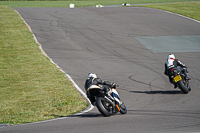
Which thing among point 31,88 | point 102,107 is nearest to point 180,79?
point 102,107

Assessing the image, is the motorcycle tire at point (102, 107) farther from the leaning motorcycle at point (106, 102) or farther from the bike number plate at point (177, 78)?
the bike number plate at point (177, 78)

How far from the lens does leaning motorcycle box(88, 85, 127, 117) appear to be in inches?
361

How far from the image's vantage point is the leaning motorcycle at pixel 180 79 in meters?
12.1

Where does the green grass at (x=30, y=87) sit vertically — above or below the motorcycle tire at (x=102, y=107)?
below

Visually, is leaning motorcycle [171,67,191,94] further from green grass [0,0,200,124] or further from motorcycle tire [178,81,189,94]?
green grass [0,0,200,124]

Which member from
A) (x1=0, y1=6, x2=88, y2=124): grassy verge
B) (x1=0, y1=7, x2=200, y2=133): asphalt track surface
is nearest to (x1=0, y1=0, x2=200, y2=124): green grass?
(x1=0, y1=6, x2=88, y2=124): grassy verge

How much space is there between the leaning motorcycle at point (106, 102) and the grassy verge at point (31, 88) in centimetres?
174

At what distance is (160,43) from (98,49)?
5.05 meters

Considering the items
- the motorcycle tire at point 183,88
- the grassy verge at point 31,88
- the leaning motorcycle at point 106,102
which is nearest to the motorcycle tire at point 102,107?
the leaning motorcycle at point 106,102

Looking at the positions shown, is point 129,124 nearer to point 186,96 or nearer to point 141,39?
point 186,96

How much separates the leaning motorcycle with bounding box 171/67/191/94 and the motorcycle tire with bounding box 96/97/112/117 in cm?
397

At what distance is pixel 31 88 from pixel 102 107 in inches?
233

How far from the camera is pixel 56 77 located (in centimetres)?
1566

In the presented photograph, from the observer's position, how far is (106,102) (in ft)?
30.9
